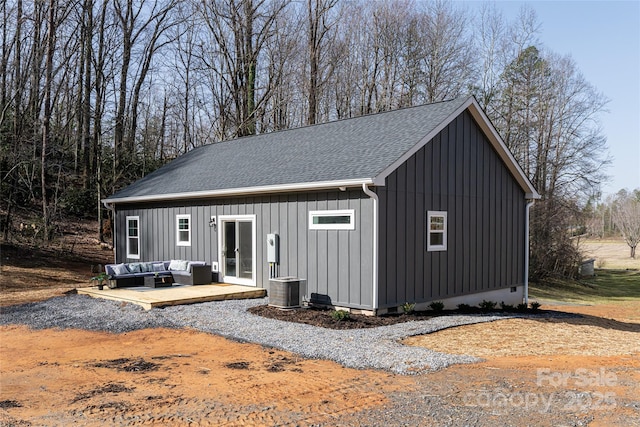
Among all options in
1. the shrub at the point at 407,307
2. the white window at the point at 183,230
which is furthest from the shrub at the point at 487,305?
the white window at the point at 183,230

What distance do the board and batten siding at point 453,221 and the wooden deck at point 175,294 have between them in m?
3.52

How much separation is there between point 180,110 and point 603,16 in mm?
23757

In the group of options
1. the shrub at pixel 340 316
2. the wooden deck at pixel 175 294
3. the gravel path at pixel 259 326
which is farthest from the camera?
the wooden deck at pixel 175 294

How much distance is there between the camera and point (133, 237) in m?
16.5

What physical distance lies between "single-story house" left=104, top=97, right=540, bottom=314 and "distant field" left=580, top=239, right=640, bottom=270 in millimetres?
20042

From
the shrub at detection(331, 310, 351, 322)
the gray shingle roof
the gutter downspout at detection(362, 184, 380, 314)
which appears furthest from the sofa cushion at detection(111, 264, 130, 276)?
the gutter downspout at detection(362, 184, 380, 314)

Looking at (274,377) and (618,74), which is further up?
(618,74)

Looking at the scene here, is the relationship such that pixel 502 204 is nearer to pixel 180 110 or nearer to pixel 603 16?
pixel 603 16

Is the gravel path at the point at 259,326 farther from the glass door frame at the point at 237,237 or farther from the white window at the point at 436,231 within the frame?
the white window at the point at 436,231

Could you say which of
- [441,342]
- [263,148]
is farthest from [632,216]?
[441,342]

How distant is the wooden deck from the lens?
11.2 meters

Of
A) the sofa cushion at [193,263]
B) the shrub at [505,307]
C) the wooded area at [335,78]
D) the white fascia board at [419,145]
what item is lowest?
the shrub at [505,307]

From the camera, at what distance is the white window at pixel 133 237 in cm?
1628

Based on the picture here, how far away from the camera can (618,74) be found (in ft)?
56.7
